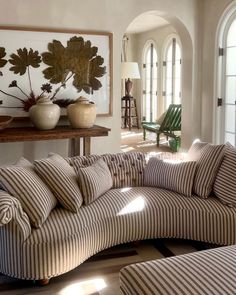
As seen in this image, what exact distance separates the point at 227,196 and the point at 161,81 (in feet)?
21.9

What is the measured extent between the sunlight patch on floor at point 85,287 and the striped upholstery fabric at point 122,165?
1.01 meters

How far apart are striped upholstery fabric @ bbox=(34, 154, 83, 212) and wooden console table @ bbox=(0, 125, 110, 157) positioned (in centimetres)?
124

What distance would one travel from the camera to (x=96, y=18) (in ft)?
16.0

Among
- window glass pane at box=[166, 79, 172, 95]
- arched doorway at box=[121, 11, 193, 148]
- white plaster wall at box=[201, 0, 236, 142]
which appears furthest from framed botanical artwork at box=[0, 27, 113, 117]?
window glass pane at box=[166, 79, 172, 95]

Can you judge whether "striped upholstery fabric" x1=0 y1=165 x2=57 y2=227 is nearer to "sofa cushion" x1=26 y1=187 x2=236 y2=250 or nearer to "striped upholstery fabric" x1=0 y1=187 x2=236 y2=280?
"striped upholstery fabric" x1=0 y1=187 x2=236 y2=280

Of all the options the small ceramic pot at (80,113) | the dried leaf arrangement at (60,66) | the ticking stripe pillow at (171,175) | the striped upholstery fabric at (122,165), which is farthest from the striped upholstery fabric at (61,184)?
the dried leaf arrangement at (60,66)

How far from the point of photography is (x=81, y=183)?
2871mm

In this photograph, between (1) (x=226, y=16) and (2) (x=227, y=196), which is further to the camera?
(1) (x=226, y=16)

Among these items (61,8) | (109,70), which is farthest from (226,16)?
(61,8)

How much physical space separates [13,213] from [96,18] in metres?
3.35

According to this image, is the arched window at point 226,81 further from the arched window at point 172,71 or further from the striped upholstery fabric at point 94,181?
the arched window at point 172,71

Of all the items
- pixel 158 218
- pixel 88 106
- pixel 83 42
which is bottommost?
pixel 158 218

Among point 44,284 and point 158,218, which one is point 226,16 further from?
point 44,284

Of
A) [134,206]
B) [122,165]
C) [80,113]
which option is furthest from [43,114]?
[134,206]
